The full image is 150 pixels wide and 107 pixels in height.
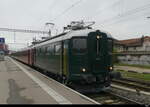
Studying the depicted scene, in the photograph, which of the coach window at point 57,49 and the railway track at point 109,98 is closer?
the railway track at point 109,98

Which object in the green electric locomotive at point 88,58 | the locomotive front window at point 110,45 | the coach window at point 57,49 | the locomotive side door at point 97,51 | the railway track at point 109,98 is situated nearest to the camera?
the railway track at point 109,98

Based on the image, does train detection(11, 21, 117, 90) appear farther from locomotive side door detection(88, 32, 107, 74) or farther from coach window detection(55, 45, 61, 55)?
coach window detection(55, 45, 61, 55)

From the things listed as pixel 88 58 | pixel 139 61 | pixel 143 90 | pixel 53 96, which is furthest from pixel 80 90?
pixel 139 61

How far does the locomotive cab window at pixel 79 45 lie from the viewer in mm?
12500

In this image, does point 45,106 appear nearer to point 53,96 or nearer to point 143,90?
point 53,96

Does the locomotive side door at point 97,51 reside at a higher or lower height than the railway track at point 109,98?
higher

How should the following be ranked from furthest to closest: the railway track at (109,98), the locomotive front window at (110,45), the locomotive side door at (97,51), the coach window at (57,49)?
the coach window at (57,49) → the locomotive front window at (110,45) → the locomotive side door at (97,51) → the railway track at (109,98)

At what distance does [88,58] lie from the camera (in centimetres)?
1238

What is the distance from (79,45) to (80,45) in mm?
48

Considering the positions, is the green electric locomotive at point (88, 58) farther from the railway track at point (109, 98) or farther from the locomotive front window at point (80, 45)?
the railway track at point (109, 98)

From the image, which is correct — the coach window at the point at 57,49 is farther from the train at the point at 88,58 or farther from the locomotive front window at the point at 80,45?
the locomotive front window at the point at 80,45

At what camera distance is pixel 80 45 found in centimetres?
1259

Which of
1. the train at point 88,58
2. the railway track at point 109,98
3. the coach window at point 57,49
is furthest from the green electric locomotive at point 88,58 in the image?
the coach window at point 57,49

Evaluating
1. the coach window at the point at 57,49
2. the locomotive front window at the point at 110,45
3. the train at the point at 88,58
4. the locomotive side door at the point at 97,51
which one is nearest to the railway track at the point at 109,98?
the train at the point at 88,58
